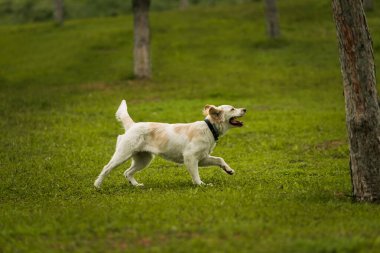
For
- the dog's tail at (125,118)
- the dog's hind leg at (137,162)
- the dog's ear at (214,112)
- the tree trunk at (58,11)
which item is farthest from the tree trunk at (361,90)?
the tree trunk at (58,11)

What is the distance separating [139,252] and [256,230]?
174 cm

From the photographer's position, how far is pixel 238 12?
50.7 m

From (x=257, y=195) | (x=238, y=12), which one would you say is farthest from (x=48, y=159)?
(x=238, y=12)

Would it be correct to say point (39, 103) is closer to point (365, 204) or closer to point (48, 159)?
point (48, 159)

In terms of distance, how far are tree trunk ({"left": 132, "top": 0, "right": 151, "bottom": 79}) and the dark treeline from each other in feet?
97.6

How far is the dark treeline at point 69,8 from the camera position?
64.5 meters

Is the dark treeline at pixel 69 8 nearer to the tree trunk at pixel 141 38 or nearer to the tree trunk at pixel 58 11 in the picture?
the tree trunk at pixel 58 11

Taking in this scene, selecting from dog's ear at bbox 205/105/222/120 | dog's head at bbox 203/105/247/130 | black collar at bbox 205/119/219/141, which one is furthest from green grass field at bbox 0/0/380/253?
dog's ear at bbox 205/105/222/120

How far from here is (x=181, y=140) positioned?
13195 millimetres

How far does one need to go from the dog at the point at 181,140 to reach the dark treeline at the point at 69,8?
168 feet

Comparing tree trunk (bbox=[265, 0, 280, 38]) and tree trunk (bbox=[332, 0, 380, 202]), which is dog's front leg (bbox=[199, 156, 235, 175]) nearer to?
tree trunk (bbox=[332, 0, 380, 202])

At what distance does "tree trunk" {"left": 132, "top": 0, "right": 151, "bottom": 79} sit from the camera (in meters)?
33.7

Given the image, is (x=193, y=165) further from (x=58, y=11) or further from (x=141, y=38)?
(x=58, y=11)

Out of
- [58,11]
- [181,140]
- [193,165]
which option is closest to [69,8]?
[58,11]
